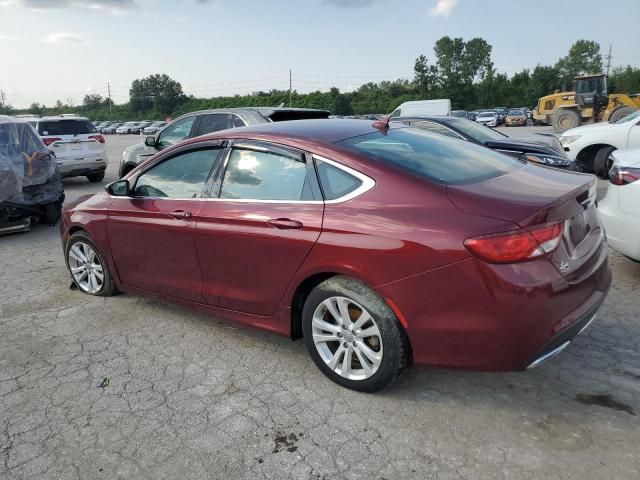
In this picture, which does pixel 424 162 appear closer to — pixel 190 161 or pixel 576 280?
pixel 576 280

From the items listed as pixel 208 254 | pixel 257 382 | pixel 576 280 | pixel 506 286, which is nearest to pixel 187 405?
pixel 257 382

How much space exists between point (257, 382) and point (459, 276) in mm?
1465

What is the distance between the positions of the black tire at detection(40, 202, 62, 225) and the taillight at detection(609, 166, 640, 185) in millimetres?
7290

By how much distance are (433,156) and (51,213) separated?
661cm

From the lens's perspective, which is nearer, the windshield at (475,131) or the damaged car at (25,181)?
the damaged car at (25,181)

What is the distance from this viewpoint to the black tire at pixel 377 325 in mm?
A: 2783

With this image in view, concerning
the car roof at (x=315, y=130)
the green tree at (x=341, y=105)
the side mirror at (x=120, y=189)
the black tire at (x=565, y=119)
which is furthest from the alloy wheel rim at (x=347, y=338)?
the green tree at (x=341, y=105)

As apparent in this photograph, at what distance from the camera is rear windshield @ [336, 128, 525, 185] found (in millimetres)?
2963

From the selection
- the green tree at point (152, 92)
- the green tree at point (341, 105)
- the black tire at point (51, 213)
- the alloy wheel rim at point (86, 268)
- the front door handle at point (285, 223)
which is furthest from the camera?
the green tree at point (152, 92)

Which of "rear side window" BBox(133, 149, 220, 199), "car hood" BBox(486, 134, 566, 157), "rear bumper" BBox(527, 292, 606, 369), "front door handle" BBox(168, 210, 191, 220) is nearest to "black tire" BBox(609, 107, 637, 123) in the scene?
"car hood" BBox(486, 134, 566, 157)

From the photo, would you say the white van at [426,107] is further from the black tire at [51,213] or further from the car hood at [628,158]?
the car hood at [628,158]

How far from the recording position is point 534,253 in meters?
2.48

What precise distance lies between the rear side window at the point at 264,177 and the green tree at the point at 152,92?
99.4 metres

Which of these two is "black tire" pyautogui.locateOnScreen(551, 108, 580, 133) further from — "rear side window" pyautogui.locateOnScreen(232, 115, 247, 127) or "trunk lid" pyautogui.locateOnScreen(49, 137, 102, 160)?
"rear side window" pyautogui.locateOnScreen(232, 115, 247, 127)
